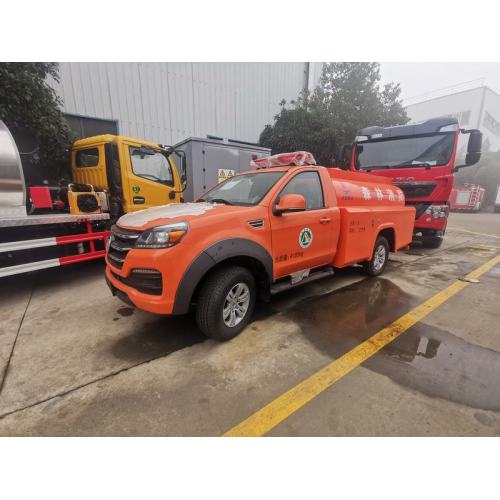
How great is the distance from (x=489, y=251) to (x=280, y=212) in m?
→ 6.69

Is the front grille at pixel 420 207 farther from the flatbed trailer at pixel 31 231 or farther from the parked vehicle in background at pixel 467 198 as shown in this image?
the parked vehicle in background at pixel 467 198

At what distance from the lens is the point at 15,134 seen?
16.5 feet

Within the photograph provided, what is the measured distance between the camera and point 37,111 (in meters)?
4.86

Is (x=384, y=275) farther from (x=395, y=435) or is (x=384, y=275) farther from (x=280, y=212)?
(x=395, y=435)

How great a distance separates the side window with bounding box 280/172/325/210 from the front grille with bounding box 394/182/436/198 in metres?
3.83

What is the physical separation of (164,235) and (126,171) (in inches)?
123

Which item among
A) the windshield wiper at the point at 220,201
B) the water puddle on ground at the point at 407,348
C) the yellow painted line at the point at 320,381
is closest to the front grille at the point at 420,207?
the water puddle on ground at the point at 407,348

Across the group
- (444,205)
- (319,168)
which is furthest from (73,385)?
(444,205)

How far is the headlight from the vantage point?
88.4 inches

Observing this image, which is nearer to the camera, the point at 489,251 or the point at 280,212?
the point at 280,212

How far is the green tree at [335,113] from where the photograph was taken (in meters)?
10.8

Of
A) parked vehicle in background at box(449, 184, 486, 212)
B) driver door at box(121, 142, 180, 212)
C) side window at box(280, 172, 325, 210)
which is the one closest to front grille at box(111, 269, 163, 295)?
side window at box(280, 172, 325, 210)

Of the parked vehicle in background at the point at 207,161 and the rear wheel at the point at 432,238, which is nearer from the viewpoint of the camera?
the rear wheel at the point at 432,238

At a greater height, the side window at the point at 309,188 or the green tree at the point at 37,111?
the green tree at the point at 37,111
